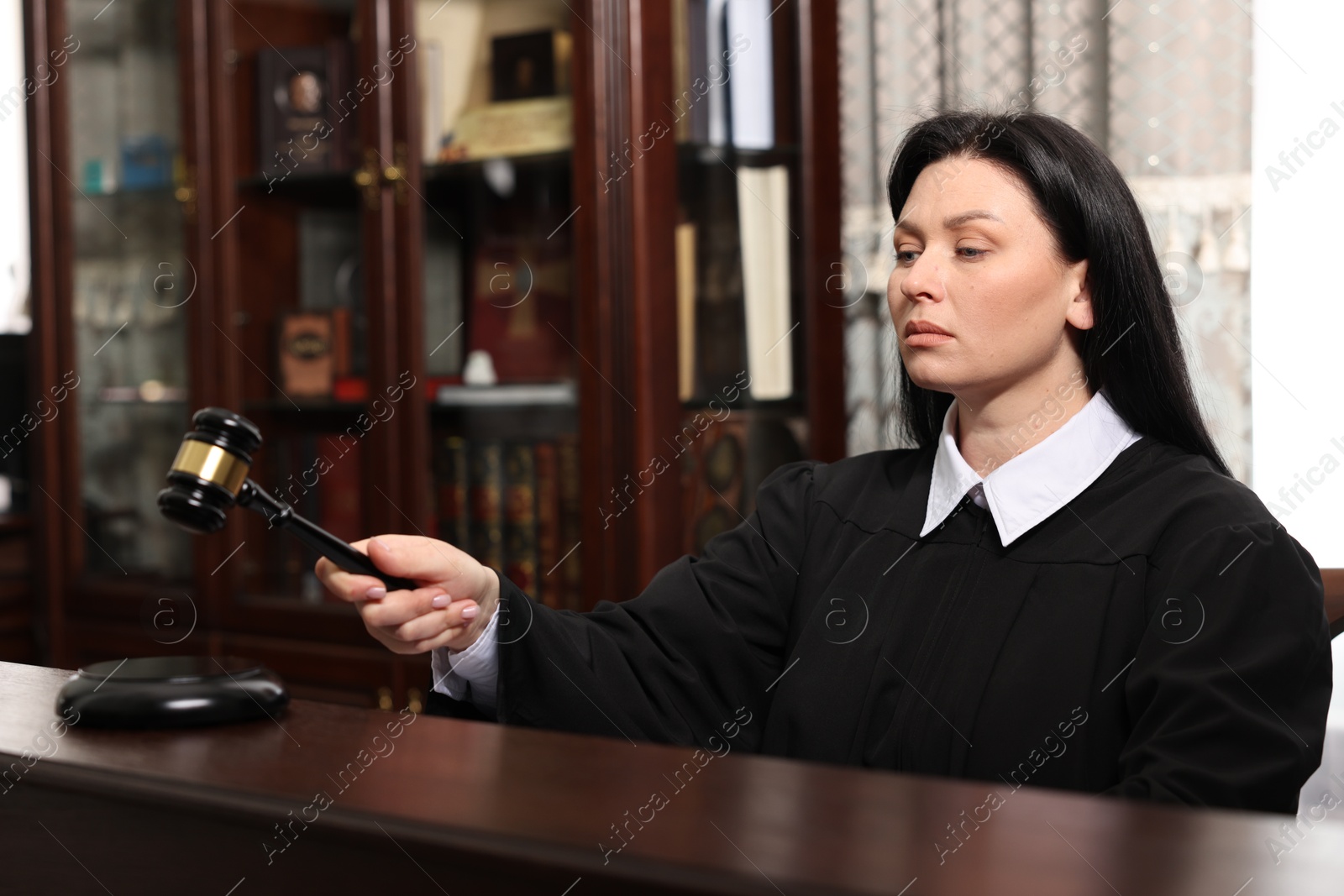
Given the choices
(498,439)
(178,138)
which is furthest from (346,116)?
(498,439)

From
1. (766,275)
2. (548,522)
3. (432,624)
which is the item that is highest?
(766,275)

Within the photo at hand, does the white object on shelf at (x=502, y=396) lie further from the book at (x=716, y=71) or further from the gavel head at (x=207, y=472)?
the gavel head at (x=207, y=472)

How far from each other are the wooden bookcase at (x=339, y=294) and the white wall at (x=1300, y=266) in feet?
2.55

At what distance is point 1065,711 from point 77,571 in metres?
2.64

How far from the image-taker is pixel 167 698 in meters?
0.88

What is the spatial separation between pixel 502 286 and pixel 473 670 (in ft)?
4.52

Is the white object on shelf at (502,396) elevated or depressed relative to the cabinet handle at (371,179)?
depressed

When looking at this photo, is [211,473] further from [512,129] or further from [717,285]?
[512,129]

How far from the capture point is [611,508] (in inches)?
94.3

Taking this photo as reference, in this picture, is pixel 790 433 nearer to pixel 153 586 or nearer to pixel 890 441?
pixel 890 441

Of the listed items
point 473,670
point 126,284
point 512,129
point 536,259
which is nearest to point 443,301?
point 536,259

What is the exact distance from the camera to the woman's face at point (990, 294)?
1.46 metres

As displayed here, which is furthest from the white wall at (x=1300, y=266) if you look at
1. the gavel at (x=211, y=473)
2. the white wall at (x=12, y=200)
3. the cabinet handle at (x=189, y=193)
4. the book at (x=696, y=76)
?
the white wall at (x=12, y=200)

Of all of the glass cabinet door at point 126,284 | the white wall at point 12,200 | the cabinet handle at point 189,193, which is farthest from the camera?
the white wall at point 12,200
